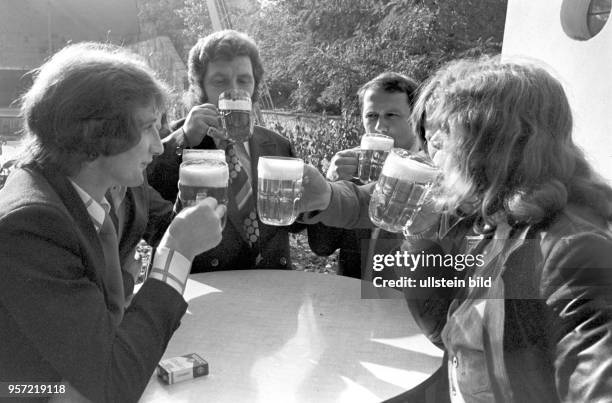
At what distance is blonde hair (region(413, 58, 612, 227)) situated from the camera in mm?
1312

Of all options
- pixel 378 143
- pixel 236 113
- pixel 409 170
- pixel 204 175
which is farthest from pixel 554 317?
pixel 236 113

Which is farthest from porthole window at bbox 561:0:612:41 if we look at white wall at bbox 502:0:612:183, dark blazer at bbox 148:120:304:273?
dark blazer at bbox 148:120:304:273

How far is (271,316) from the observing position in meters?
1.95

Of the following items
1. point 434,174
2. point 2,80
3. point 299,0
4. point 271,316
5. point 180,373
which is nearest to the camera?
point 180,373

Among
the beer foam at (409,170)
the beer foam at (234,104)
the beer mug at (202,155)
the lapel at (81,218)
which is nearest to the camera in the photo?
the lapel at (81,218)

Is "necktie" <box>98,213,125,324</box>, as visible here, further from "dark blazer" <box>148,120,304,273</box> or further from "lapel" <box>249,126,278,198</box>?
"lapel" <box>249,126,278,198</box>

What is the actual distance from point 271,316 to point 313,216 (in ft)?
1.65

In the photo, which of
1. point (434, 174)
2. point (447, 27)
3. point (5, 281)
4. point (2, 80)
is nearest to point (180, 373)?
point (5, 281)

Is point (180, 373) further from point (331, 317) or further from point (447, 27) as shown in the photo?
point (447, 27)

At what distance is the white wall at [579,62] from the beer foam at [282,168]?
132 centimetres

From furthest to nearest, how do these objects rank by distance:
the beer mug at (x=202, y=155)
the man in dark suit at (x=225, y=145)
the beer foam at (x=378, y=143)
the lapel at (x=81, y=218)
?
the man in dark suit at (x=225, y=145)
the beer foam at (x=378, y=143)
the beer mug at (x=202, y=155)
the lapel at (x=81, y=218)

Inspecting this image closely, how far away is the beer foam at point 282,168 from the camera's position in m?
1.83

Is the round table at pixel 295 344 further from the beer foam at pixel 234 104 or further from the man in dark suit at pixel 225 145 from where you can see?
the beer foam at pixel 234 104

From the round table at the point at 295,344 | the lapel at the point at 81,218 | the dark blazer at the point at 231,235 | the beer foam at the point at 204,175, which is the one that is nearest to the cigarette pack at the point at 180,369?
the round table at the point at 295,344
